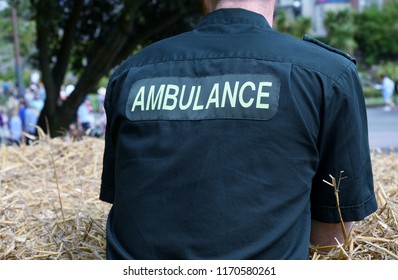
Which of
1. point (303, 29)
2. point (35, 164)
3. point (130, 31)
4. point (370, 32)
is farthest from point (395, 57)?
point (35, 164)

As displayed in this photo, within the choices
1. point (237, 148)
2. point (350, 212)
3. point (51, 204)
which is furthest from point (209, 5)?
point (51, 204)

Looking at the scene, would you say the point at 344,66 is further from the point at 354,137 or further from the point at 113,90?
the point at 113,90

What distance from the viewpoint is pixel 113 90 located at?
7.03ft

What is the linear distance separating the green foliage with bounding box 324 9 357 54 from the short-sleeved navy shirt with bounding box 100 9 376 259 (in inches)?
2063

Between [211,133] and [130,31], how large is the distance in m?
8.13

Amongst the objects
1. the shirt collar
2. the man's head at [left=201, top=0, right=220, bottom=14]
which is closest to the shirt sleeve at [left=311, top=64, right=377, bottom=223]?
the shirt collar

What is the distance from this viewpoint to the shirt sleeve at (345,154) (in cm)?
189

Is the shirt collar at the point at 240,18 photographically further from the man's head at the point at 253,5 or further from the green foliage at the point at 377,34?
the green foliage at the point at 377,34

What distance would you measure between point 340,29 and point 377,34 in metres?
6.82

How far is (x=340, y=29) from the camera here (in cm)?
A: 5475

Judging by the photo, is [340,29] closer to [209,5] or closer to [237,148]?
[209,5]

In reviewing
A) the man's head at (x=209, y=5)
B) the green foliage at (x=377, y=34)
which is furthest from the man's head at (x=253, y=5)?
the green foliage at (x=377, y=34)

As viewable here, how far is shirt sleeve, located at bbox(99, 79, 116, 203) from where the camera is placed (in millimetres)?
2156

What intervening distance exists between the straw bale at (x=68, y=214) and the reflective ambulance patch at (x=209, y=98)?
61 cm
